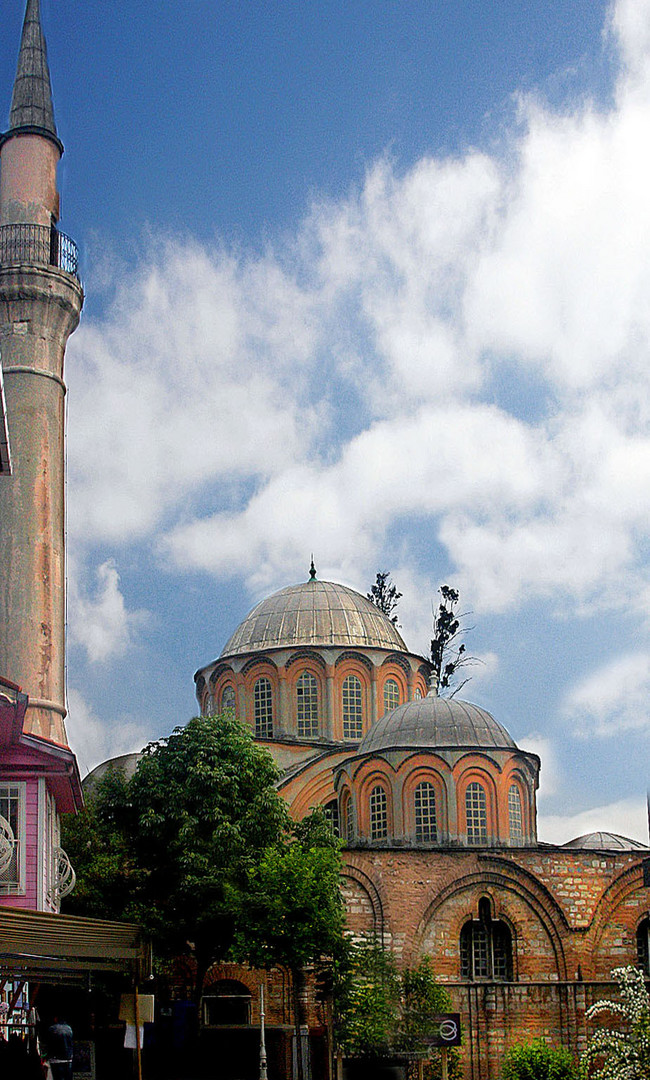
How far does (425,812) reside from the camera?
105 ft

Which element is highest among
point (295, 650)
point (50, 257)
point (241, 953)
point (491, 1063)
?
point (50, 257)

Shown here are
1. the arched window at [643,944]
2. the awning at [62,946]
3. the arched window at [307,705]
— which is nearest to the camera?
the awning at [62,946]

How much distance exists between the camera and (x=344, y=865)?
96.4 feet

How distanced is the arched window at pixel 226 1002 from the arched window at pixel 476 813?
659 centimetres

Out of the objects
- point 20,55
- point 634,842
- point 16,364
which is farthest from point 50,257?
point 634,842

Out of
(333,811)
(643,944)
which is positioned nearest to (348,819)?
(333,811)

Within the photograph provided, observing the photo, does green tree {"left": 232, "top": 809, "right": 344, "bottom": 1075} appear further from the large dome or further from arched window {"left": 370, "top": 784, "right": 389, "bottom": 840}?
the large dome

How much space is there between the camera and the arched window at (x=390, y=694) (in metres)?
37.9

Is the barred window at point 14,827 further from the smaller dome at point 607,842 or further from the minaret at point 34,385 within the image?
the smaller dome at point 607,842

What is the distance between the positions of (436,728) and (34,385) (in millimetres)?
13516

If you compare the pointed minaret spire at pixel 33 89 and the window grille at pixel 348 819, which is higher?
the pointed minaret spire at pixel 33 89

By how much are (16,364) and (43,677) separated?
20.0 feet

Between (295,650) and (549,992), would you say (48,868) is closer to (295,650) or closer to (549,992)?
(549,992)

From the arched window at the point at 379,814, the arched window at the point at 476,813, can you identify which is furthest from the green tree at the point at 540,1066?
the arched window at the point at 379,814
